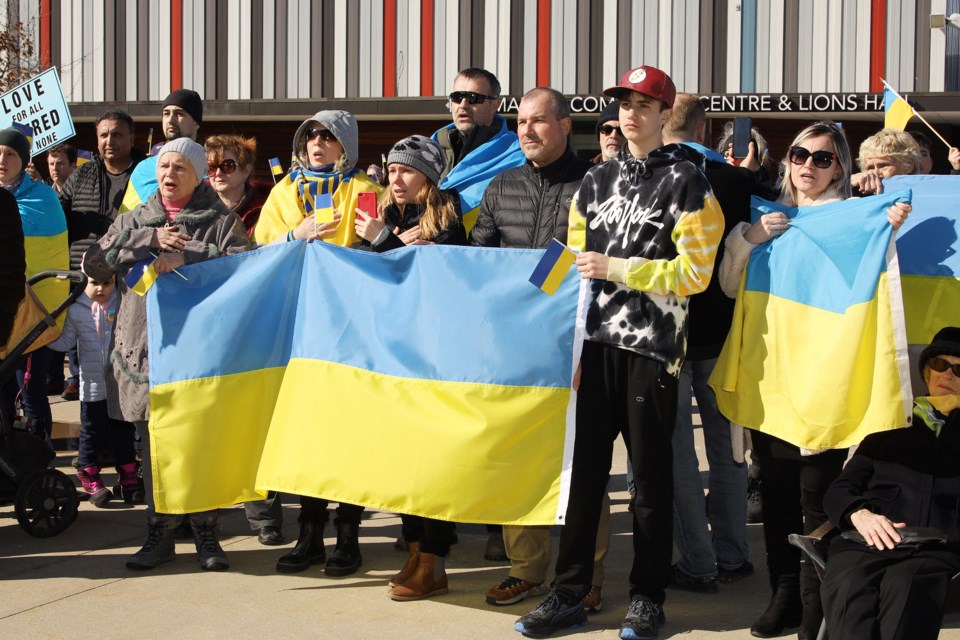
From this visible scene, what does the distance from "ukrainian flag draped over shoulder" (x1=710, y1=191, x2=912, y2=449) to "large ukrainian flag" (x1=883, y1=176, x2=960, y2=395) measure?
0.46 meters

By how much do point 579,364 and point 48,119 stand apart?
549 cm

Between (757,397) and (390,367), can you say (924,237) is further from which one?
(390,367)

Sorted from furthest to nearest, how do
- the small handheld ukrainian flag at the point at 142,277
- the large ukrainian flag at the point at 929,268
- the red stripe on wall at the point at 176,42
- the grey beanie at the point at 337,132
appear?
the red stripe on wall at the point at 176,42
the grey beanie at the point at 337,132
the small handheld ukrainian flag at the point at 142,277
the large ukrainian flag at the point at 929,268

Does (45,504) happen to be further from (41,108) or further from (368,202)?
(41,108)

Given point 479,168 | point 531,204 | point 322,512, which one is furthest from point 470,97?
point 322,512

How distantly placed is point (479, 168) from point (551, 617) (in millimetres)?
2515

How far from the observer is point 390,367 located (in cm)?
488

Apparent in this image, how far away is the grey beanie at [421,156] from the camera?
5.37 meters

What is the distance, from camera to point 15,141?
6680 millimetres

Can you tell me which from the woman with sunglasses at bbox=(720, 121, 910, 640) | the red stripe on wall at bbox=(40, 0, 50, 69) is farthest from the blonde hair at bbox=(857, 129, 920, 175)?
the red stripe on wall at bbox=(40, 0, 50, 69)

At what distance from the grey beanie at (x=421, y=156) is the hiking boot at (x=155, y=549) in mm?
2049

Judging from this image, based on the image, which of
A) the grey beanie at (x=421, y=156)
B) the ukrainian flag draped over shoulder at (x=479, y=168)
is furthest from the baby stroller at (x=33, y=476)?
the ukrainian flag draped over shoulder at (x=479, y=168)

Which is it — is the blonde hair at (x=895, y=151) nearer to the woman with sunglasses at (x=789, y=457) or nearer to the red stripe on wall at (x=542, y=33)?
the woman with sunglasses at (x=789, y=457)

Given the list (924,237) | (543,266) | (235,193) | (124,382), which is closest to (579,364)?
(543,266)
